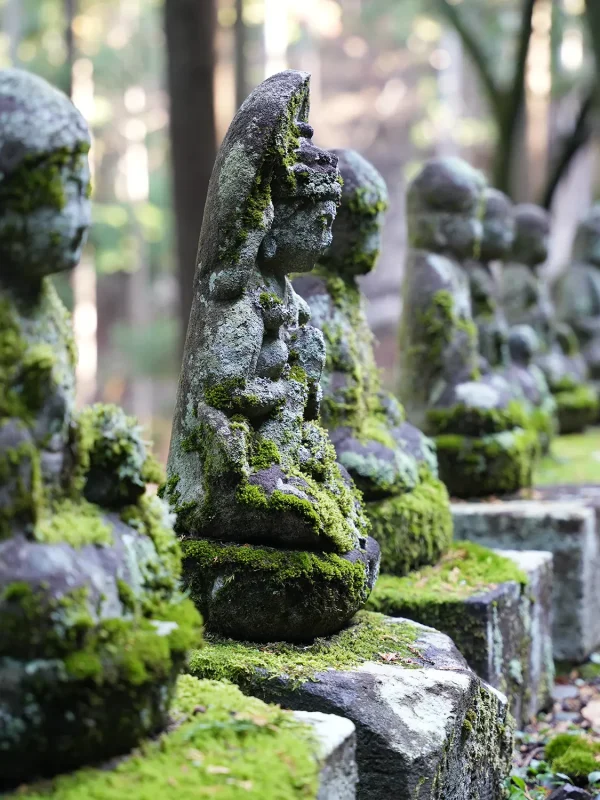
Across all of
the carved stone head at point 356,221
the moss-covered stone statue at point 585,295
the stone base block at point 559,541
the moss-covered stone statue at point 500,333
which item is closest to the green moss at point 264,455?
the carved stone head at point 356,221

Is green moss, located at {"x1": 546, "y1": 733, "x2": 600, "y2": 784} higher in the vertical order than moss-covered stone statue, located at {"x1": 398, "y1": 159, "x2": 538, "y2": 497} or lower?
lower

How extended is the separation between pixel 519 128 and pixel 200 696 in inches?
448

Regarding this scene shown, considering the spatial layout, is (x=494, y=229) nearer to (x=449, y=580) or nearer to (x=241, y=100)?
(x=449, y=580)

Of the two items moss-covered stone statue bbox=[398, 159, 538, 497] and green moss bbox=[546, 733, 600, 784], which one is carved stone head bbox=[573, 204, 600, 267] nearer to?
moss-covered stone statue bbox=[398, 159, 538, 497]

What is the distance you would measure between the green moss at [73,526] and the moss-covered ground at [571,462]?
519 cm

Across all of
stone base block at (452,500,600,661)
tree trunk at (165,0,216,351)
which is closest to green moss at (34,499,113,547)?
stone base block at (452,500,600,661)

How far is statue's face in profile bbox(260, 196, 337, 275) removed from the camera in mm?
3719

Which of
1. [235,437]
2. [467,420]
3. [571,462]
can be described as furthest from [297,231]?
[571,462]

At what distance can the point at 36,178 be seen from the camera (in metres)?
2.43

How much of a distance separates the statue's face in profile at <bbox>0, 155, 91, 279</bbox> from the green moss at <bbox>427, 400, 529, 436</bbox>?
418cm

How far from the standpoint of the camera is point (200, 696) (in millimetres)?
2924

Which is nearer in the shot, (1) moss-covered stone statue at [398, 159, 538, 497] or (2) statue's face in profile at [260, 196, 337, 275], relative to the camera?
(2) statue's face in profile at [260, 196, 337, 275]

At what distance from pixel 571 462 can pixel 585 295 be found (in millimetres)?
3808

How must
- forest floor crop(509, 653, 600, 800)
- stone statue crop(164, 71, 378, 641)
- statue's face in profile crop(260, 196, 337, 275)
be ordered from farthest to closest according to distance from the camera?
forest floor crop(509, 653, 600, 800), statue's face in profile crop(260, 196, 337, 275), stone statue crop(164, 71, 378, 641)
